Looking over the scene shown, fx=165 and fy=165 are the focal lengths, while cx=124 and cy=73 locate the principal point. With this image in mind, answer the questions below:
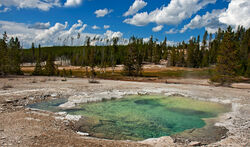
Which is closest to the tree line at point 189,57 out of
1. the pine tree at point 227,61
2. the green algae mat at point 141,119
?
the pine tree at point 227,61

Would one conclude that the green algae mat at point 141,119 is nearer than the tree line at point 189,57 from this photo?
Yes

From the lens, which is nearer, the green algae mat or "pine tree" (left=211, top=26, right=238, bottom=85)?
the green algae mat

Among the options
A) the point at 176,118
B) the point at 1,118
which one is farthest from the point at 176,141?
the point at 1,118

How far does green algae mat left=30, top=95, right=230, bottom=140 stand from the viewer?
11.9 m

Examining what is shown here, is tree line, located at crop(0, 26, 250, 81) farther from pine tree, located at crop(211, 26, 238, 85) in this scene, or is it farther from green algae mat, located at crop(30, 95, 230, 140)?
green algae mat, located at crop(30, 95, 230, 140)

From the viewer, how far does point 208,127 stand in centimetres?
1330

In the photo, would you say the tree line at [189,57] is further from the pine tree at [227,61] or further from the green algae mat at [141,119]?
the green algae mat at [141,119]

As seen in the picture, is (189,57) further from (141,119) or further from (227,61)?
(141,119)

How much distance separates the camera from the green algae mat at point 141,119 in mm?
11921

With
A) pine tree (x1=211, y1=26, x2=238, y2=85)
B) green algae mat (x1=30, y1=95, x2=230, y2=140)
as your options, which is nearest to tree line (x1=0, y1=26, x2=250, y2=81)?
pine tree (x1=211, y1=26, x2=238, y2=85)

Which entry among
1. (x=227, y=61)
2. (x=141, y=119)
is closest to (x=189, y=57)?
(x=227, y=61)

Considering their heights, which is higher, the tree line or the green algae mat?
the tree line

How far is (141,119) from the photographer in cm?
1542

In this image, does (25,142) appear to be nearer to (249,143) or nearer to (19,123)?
(19,123)
